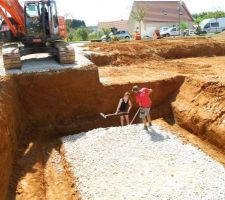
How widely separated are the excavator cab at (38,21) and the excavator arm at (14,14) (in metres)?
0.28

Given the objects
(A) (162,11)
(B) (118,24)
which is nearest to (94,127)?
(A) (162,11)

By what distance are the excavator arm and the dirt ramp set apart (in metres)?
7.50

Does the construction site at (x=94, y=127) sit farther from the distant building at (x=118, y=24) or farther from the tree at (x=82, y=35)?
the distant building at (x=118, y=24)

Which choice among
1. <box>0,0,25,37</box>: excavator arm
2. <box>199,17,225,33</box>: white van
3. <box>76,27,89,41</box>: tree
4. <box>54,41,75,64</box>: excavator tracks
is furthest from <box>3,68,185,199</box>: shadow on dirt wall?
<box>199,17,225,33</box>: white van

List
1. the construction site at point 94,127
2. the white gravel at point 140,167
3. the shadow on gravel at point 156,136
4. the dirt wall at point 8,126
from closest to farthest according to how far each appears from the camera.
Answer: the dirt wall at point 8,126 < the white gravel at point 140,167 < the construction site at point 94,127 < the shadow on gravel at point 156,136

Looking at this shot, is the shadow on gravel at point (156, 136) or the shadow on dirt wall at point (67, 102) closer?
the shadow on gravel at point (156, 136)

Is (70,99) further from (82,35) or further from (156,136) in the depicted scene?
(82,35)

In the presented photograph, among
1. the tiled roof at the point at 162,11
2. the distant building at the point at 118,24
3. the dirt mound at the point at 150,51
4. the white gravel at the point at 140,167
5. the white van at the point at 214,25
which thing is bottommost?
the white gravel at the point at 140,167

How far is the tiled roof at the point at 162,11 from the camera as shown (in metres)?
64.9

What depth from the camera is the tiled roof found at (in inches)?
2555

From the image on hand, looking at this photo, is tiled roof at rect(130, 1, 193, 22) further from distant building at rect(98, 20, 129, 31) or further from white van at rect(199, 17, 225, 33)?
white van at rect(199, 17, 225, 33)

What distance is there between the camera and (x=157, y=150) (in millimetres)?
11367

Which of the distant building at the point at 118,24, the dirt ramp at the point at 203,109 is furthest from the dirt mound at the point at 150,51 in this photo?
the distant building at the point at 118,24

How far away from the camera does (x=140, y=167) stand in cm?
1038
